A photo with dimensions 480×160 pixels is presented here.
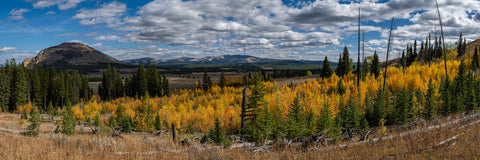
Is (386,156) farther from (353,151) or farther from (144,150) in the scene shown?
(144,150)

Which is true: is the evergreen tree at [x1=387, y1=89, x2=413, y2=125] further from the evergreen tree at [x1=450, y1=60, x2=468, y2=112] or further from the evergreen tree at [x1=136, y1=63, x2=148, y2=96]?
the evergreen tree at [x1=136, y1=63, x2=148, y2=96]

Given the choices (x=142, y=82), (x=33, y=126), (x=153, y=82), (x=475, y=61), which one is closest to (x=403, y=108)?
(x=33, y=126)

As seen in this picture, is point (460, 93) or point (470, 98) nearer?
point (460, 93)

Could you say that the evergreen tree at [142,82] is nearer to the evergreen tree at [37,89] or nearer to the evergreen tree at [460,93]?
the evergreen tree at [37,89]

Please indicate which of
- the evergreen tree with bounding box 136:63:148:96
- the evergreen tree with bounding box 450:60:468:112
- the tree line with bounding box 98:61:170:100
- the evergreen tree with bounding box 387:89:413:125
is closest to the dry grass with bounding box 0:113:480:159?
the evergreen tree with bounding box 387:89:413:125

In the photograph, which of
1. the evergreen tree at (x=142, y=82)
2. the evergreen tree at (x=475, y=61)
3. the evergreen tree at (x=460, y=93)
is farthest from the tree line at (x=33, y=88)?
the evergreen tree at (x=475, y=61)

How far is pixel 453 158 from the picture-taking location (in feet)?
17.6

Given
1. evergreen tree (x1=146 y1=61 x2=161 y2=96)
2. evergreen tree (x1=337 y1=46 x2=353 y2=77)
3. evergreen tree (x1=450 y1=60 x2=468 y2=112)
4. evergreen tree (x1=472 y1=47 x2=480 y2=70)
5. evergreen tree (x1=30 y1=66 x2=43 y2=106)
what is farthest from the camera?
evergreen tree (x1=146 y1=61 x2=161 y2=96)

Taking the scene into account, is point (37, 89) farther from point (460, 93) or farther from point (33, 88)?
point (460, 93)

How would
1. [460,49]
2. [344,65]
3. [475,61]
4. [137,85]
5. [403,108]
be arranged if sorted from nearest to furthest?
[403,108] → [475,61] → [344,65] → [137,85] → [460,49]

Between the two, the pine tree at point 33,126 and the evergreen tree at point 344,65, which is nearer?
the pine tree at point 33,126

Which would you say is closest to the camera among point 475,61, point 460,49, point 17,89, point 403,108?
point 403,108

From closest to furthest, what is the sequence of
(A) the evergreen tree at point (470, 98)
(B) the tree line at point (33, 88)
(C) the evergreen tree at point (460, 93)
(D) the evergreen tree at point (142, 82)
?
1. (C) the evergreen tree at point (460, 93)
2. (A) the evergreen tree at point (470, 98)
3. (B) the tree line at point (33, 88)
4. (D) the evergreen tree at point (142, 82)

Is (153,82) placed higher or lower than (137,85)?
higher
